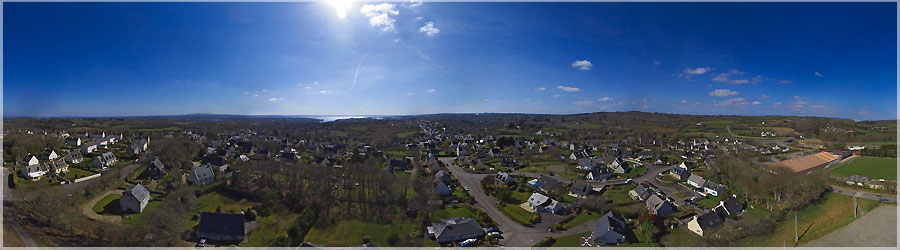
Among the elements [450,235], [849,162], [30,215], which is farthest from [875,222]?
[30,215]

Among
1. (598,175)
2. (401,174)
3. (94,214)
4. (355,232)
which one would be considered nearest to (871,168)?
(598,175)

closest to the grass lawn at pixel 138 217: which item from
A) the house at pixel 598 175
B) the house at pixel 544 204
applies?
the house at pixel 544 204

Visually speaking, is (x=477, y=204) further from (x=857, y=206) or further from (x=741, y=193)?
(x=857, y=206)

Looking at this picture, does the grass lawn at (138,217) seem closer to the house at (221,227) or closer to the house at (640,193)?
the house at (221,227)

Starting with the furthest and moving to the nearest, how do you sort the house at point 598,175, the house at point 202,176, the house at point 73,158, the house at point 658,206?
the house at point 598,175
the house at point 73,158
the house at point 202,176
the house at point 658,206

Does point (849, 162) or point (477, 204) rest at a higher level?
point (849, 162)

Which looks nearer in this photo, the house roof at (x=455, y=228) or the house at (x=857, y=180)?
the house roof at (x=455, y=228)
